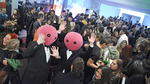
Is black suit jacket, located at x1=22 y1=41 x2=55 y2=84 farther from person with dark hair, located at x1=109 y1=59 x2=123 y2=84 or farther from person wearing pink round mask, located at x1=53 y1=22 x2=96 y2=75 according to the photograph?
person with dark hair, located at x1=109 y1=59 x2=123 y2=84

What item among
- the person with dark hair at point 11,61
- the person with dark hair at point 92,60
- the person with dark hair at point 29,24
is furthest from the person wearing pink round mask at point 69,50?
the person with dark hair at point 29,24

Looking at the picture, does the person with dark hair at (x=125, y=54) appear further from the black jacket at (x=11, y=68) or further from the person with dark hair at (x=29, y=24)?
the person with dark hair at (x=29, y=24)

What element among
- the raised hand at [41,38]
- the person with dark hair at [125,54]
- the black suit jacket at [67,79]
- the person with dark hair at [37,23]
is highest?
the raised hand at [41,38]

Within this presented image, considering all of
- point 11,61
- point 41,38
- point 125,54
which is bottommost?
point 125,54

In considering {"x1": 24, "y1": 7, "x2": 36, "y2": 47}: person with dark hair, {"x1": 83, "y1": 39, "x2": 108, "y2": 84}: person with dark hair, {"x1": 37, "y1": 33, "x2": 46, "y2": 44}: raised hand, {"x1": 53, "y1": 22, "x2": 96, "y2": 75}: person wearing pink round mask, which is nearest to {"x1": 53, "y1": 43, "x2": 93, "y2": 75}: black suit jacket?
{"x1": 53, "y1": 22, "x2": 96, "y2": 75}: person wearing pink round mask

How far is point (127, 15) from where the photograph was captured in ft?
58.2

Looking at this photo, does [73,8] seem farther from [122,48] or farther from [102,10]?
[122,48]

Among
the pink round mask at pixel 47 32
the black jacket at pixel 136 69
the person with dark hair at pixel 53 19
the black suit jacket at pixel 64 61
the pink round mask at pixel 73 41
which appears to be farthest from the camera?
the person with dark hair at pixel 53 19

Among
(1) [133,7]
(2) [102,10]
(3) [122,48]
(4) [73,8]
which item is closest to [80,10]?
(4) [73,8]

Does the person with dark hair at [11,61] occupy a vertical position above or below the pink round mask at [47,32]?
below

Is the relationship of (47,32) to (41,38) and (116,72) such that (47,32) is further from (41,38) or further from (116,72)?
(116,72)

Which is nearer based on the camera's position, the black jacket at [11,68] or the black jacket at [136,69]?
the black jacket at [11,68]

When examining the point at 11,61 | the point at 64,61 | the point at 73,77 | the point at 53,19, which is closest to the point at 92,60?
the point at 64,61

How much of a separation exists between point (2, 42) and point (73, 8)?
32.0ft
